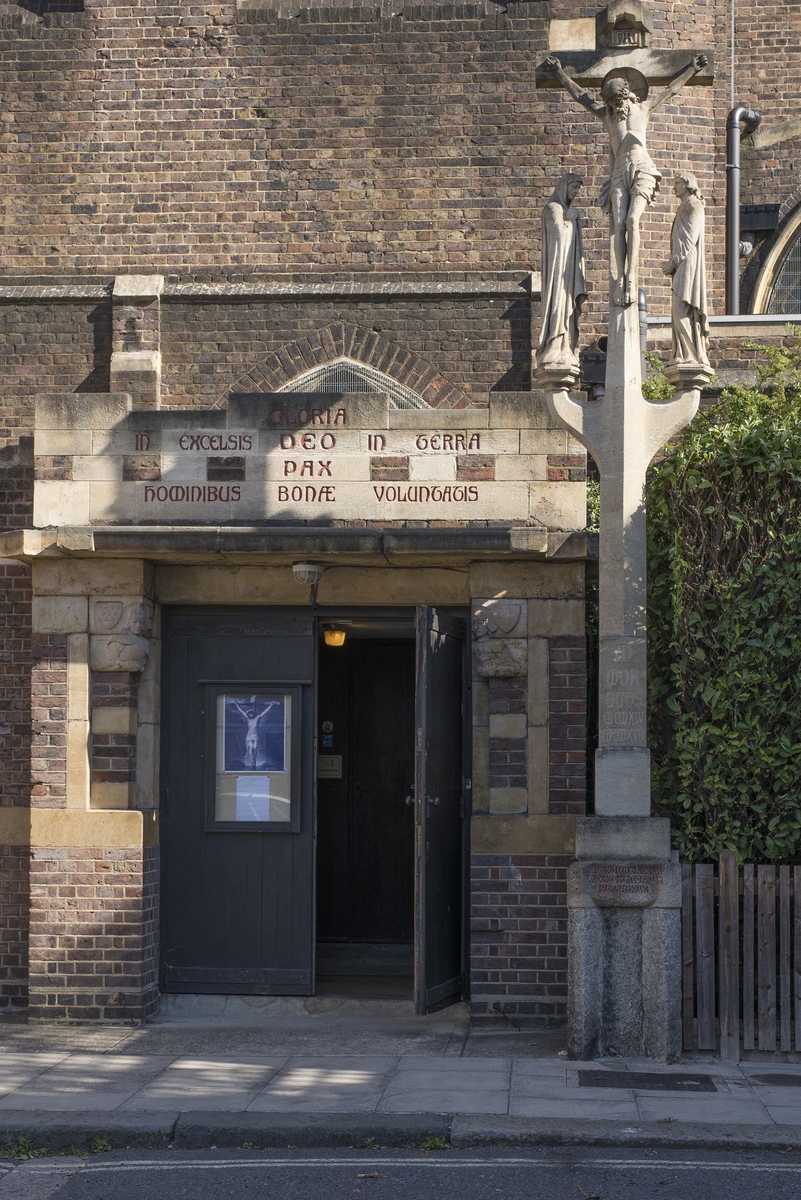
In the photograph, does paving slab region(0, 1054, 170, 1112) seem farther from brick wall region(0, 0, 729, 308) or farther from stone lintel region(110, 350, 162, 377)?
brick wall region(0, 0, 729, 308)

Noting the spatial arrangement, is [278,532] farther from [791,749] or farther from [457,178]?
→ [457,178]

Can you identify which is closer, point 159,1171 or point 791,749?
point 159,1171

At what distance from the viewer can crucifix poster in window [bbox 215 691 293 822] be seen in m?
10.2

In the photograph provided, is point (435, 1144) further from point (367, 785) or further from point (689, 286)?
point (367, 785)

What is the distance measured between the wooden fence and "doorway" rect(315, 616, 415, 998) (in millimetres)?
5043

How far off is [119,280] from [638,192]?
482 centimetres

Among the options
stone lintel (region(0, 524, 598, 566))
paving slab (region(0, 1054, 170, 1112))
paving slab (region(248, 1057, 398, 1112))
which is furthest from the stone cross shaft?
paving slab (region(0, 1054, 170, 1112))

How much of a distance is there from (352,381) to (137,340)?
1.80m

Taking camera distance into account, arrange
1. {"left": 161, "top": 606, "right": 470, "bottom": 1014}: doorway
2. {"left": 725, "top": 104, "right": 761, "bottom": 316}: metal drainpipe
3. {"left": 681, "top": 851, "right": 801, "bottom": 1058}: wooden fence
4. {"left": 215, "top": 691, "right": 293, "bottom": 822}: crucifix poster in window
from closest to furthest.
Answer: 1. {"left": 681, "top": 851, "right": 801, "bottom": 1058}: wooden fence
2. {"left": 161, "top": 606, "right": 470, "bottom": 1014}: doorway
3. {"left": 215, "top": 691, "right": 293, "bottom": 822}: crucifix poster in window
4. {"left": 725, "top": 104, "right": 761, "bottom": 316}: metal drainpipe

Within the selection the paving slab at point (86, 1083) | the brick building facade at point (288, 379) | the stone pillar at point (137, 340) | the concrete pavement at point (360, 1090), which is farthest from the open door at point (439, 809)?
the stone pillar at point (137, 340)

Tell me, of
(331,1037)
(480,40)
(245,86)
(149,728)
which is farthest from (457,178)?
(331,1037)

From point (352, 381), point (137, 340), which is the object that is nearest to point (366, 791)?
point (352, 381)

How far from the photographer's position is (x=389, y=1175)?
255 inches

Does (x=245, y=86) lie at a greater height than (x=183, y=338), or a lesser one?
greater
